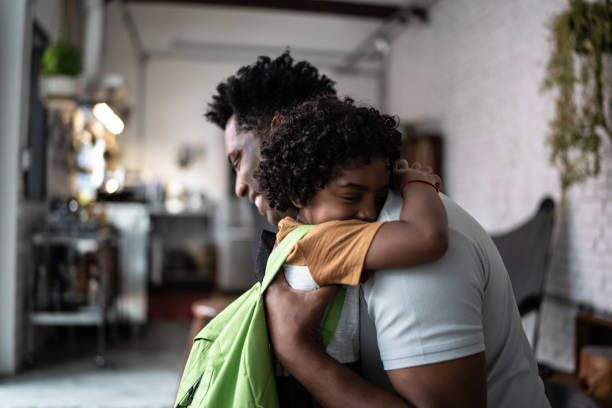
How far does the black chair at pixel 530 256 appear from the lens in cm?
330

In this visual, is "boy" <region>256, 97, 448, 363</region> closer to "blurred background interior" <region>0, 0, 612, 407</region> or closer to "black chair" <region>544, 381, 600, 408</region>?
"black chair" <region>544, 381, 600, 408</region>

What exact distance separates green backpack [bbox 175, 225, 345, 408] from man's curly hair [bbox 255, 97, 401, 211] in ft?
0.35

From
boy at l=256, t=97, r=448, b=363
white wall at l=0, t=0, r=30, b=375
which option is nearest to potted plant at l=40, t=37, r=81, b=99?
white wall at l=0, t=0, r=30, b=375

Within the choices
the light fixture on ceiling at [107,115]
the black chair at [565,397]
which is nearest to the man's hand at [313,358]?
the black chair at [565,397]

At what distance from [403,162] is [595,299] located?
3.12 metres

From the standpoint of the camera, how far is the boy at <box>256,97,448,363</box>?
82 cm

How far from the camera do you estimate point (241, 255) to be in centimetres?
840

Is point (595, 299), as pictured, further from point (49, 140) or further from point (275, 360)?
point (49, 140)

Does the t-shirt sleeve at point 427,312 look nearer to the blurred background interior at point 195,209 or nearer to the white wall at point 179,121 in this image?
the blurred background interior at point 195,209

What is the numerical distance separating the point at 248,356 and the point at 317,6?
6568 mm

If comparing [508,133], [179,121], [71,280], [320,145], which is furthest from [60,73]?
[179,121]

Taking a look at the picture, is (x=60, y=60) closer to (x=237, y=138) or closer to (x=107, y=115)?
(x=107, y=115)

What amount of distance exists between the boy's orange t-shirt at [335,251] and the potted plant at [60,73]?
11.7 ft

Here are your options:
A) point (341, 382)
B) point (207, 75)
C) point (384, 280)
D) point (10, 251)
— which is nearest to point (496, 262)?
point (384, 280)
